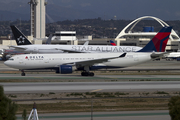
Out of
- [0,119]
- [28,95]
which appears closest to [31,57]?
[28,95]

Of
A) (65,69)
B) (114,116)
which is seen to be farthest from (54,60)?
(114,116)

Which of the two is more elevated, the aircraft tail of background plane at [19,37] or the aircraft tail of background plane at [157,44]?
the aircraft tail of background plane at [19,37]

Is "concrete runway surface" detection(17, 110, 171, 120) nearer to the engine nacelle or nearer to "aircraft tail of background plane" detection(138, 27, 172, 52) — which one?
the engine nacelle

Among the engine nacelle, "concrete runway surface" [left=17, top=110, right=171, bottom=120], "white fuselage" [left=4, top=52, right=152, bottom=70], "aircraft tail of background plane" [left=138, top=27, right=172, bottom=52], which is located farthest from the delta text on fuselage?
"concrete runway surface" [left=17, top=110, right=171, bottom=120]

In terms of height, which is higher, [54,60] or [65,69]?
[54,60]

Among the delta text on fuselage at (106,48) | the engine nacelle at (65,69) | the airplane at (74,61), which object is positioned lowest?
the engine nacelle at (65,69)

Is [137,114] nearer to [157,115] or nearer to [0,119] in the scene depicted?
[157,115]

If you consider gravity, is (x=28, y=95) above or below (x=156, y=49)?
below

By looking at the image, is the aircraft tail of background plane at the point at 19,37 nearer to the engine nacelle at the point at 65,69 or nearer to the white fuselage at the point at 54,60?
the white fuselage at the point at 54,60

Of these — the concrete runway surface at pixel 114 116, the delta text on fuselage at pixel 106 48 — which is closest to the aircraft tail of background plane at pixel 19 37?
the delta text on fuselage at pixel 106 48

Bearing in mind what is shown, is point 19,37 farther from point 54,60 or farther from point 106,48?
point 54,60

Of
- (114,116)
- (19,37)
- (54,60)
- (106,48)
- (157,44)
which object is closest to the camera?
(114,116)

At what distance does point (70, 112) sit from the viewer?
17.8 m

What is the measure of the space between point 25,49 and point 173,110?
6113 cm
